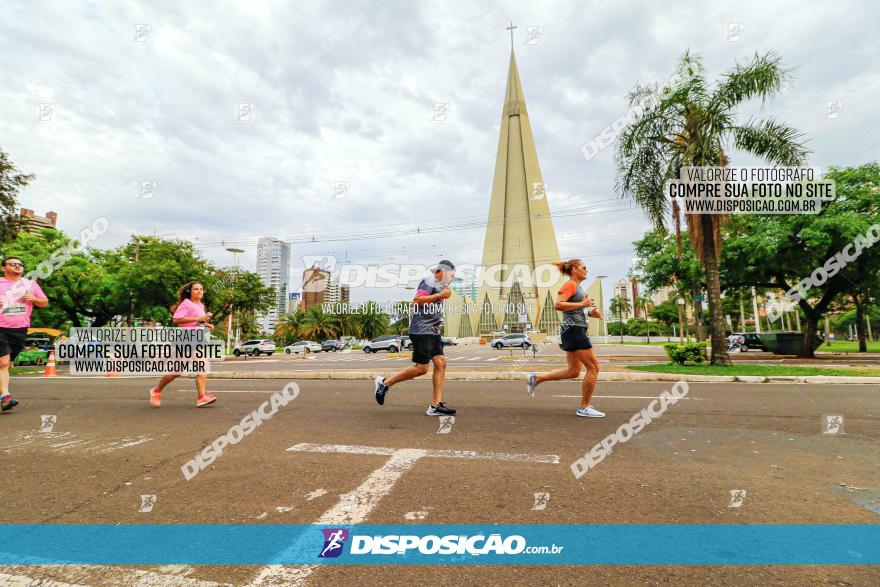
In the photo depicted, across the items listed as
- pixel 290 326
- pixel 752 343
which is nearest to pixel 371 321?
pixel 290 326

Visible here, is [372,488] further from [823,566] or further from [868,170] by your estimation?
[868,170]

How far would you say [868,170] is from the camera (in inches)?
660

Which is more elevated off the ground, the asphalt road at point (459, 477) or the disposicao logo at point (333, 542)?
the disposicao logo at point (333, 542)

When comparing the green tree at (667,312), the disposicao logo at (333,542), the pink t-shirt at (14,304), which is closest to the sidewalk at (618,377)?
the pink t-shirt at (14,304)

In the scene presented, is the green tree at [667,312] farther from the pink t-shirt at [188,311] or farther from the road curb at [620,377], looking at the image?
the pink t-shirt at [188,311]

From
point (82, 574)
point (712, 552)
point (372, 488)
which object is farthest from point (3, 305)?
point (712, 552)

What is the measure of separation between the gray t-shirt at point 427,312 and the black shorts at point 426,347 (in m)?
0.06

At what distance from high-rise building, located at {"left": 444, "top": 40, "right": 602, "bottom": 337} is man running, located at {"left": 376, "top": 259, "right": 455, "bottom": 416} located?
83.4m

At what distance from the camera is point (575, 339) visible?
5.34 meters

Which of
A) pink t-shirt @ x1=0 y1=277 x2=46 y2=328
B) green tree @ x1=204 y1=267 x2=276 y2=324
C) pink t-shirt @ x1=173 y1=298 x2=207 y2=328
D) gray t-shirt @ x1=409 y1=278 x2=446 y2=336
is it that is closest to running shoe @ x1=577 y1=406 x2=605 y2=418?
gray t-shirt @ x1=409 y1=278 x2=446 y2=336

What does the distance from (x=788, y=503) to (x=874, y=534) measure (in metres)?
0.42

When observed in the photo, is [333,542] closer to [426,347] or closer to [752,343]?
[426,347]

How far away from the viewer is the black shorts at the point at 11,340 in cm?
561

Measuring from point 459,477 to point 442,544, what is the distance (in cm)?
90
